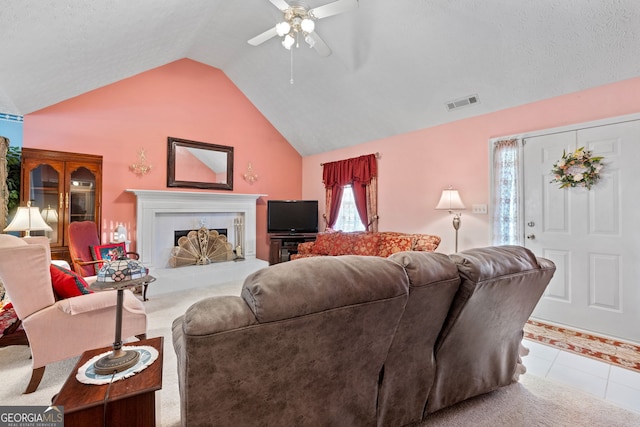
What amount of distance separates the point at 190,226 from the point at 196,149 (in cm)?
134

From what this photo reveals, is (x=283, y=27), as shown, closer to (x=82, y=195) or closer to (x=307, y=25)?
(x=307, y=25)

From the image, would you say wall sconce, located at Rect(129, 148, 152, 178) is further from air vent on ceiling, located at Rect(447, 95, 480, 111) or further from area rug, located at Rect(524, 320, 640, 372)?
area rug, located at Rect(524, 320, 640, 372)

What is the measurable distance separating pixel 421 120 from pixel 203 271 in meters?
4.06

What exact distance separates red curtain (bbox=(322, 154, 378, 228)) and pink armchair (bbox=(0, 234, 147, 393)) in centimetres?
391

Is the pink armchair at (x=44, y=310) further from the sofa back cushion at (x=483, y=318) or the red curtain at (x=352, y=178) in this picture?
the red curtain at (x=352, y=178)

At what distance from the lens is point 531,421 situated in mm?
1636

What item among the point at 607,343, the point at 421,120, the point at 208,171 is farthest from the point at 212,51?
the point at 607,343

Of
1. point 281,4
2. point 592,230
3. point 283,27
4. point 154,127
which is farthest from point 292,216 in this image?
point 592,230

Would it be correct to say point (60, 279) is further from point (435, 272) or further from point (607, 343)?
point (607, 343)

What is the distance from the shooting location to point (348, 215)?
18.3 ft

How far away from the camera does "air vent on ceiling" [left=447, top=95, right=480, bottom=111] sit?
11.6 ft

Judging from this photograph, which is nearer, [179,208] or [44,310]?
[44,310]

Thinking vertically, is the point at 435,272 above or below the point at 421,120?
below

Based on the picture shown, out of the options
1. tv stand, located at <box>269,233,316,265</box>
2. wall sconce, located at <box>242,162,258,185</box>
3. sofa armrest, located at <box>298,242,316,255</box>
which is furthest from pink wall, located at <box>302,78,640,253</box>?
wall sconce, located at <box>242,162,258,185</box>
